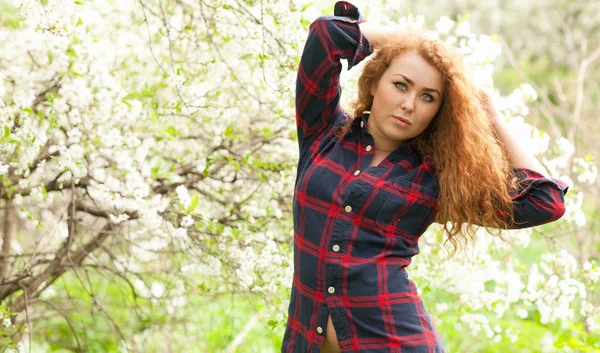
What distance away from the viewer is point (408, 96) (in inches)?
77.1

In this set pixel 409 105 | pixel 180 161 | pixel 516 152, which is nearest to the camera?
pixel 409 105

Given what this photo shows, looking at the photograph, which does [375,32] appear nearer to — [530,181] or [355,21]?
[355,21]

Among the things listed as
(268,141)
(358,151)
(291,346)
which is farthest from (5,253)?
(358,151)

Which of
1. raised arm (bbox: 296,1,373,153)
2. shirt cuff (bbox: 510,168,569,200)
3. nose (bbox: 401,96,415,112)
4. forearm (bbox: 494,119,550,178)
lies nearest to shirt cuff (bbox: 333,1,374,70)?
raised arm (bbox: 296,1,373,153)

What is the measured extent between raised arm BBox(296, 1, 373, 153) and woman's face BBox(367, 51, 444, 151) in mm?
131

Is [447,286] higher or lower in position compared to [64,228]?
lower

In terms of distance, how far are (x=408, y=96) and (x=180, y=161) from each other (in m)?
1.40

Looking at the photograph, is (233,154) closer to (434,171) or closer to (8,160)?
(8,160)

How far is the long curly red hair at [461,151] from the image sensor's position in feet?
6.36

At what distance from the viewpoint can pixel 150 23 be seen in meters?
3.08

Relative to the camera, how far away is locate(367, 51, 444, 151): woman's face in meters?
1.96

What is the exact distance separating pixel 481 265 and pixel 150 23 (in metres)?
1.90

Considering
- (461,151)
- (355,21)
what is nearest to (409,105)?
(461,151)

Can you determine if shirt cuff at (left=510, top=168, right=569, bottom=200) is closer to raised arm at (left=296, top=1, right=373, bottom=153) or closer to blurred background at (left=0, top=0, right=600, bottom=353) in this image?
blurred background at (left=0, top=0, right=600, bottom=353)
